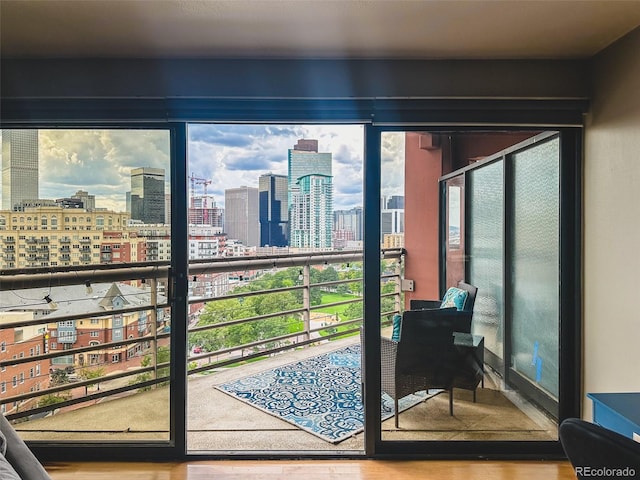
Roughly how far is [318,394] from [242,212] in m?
1.53

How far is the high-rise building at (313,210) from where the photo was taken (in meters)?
3.18

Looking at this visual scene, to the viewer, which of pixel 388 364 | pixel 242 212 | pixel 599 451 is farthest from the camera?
pixel 242 212

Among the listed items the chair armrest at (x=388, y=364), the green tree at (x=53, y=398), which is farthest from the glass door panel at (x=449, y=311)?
the green tree at (x=53, y=398)

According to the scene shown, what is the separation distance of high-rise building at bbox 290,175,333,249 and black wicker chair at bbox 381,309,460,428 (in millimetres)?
949

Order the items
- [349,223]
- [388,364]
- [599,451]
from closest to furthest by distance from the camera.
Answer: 1. [599,451]
2. [388,364]
3. [349,223]

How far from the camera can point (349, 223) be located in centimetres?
299

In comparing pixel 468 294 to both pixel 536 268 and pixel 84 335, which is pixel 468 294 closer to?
pixel 536 268

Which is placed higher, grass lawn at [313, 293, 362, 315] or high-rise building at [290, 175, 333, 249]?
high-rise building at [290, 175, 333, 249]

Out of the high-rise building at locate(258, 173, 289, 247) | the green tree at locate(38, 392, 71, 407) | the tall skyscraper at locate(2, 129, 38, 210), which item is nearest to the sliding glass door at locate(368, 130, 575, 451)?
the high-rise building at locate(258, 173, 289, 247)

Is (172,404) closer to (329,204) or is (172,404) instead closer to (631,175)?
(329,204)

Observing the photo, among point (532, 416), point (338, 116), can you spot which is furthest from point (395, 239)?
point (532, 416)

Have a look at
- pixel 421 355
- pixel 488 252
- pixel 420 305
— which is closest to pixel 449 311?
pixel 420 305

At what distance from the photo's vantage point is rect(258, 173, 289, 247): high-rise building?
3.27 meters

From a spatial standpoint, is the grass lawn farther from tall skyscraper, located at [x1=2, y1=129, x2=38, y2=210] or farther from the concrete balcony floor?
tall skyscraper, located at [x1=2, y1=129, x2=38, y2=210]
